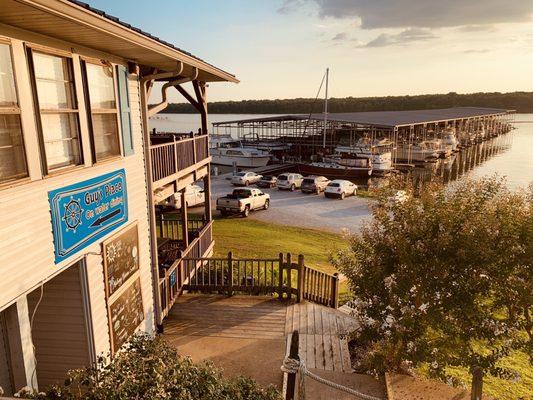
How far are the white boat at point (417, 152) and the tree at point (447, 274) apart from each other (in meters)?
55.5

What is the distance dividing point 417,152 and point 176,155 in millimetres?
55739

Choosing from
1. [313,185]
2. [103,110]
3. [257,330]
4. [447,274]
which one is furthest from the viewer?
[313,185]

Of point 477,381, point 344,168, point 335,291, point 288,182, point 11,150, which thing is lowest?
point 288,182

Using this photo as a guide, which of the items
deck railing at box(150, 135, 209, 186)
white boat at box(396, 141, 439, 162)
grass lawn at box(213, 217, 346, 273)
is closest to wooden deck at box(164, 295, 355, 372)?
deck railing at box(150, 135, 209, 186)

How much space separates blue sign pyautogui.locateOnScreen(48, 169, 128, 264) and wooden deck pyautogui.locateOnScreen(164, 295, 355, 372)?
14.0 ft

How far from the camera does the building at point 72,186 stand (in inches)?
196

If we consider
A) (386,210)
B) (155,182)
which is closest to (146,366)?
(386,210)

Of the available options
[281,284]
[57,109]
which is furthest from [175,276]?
[57,109]

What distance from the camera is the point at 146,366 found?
168 inches

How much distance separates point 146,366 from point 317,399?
4629 millimetres

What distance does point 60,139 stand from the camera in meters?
6.07

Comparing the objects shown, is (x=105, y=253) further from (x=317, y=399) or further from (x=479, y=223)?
(x=479, y=223)

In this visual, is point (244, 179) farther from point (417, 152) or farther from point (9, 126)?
point (417, 152)

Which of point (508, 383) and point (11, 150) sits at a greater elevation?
point (11, 150)
